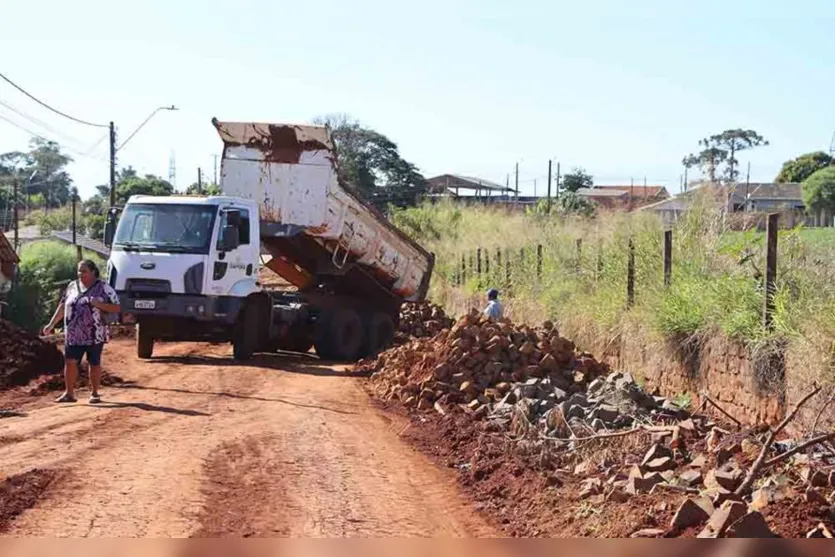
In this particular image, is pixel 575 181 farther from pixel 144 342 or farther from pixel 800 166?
pixel 144 342

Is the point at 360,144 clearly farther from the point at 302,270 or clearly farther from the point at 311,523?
the point at 311,523

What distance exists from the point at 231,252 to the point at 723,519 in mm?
12979

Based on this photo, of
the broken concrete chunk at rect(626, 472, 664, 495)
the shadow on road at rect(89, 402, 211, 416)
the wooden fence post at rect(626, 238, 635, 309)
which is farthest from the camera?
the wooden fence post at rect(626, 238, 635, 309)

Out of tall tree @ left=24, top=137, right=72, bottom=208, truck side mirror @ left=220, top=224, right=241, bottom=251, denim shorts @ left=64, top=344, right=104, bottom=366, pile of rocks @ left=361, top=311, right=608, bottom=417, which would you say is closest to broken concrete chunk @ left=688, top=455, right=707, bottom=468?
pile of rocks @ left=361, top=311, right=608, bottom=417

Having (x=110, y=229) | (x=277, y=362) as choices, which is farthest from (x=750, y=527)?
(x=110, y=229)

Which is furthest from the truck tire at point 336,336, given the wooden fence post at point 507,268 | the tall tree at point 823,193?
the tall tree at point 823,193

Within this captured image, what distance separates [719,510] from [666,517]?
0.71 m

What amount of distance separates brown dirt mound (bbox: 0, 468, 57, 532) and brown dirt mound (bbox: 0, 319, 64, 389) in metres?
7.26

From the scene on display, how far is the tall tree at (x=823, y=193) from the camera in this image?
133 feet

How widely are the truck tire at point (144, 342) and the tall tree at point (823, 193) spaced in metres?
29.6

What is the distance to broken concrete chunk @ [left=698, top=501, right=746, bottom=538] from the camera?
536cm

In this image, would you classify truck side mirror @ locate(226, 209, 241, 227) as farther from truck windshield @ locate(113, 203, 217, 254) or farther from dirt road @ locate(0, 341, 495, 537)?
dirt road @ locate(0, 341, 495, 537)

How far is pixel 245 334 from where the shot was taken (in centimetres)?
1828

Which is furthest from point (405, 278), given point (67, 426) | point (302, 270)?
point (67, 426)
